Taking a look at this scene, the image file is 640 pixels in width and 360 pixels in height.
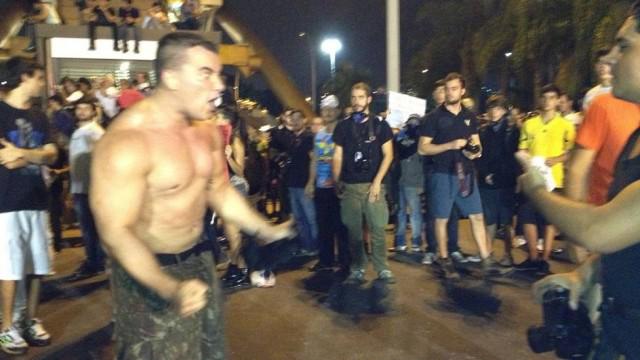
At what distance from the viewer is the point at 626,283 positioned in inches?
90.1

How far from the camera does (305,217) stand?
28.1ft

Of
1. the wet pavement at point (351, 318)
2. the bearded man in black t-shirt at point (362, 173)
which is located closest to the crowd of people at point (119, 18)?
the wet pavement at point (351, 318)

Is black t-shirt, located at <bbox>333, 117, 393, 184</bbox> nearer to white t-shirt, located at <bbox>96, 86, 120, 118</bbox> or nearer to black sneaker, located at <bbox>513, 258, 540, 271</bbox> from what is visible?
black sneaker, located at <bbox>513, 258, 540, 271</bbox>

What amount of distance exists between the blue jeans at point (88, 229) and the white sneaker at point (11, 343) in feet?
7.58

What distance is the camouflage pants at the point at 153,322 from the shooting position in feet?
9.93

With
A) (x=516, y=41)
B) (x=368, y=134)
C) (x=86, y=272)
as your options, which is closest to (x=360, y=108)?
(x=368, y=134)

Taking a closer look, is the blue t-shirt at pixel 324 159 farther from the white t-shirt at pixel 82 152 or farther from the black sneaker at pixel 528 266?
the white t-shirt at pixel 82 152

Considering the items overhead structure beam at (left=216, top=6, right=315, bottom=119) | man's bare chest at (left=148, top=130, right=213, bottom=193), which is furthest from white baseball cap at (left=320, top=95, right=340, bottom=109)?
overhead structure beam at (left=216, top=6, right=315, bottom=119)

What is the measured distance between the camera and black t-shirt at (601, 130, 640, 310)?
2.25m

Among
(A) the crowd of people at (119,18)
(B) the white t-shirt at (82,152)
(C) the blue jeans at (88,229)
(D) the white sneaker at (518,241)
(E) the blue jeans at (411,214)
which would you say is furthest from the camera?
(A) the crowd of people at (119,18)

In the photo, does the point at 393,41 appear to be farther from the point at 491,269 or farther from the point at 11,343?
the point at 11,343

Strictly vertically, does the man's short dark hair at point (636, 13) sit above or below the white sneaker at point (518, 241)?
above

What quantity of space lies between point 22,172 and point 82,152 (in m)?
2.28

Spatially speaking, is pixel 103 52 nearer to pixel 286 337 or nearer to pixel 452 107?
pixel 452 107
